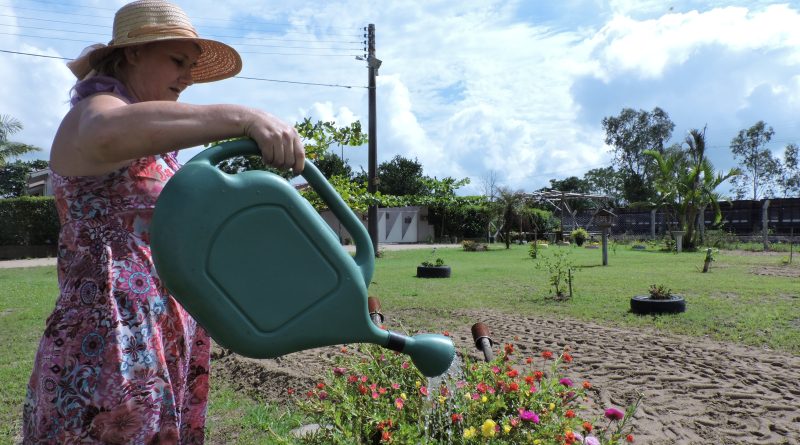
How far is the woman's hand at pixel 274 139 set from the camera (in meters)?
0.88

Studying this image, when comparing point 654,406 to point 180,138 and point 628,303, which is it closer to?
point 180,138

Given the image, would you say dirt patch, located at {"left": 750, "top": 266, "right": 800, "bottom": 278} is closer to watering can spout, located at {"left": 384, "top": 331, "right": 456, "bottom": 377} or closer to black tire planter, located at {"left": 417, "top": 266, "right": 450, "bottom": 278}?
black tire planter, located at {"left": 417, "top": 266, "right": 450, "bottom": 278}

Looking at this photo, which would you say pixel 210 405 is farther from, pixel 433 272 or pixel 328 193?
pixel 433 272

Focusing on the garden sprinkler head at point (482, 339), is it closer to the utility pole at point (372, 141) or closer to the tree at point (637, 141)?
the utility pole at point (372, 141)

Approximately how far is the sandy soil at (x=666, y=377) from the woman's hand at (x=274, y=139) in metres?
1.95

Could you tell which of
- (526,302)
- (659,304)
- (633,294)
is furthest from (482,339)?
(633,294)

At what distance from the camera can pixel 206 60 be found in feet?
4.55

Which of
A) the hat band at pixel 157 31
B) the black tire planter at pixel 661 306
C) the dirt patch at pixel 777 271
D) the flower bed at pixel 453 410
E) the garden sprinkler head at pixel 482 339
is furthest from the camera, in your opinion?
the dirt patch at pixel 777 271

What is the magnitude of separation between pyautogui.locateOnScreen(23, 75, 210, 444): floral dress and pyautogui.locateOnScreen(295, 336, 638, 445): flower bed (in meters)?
1.04

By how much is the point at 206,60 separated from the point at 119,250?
1.88 feet

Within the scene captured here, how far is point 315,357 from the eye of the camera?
4367mm

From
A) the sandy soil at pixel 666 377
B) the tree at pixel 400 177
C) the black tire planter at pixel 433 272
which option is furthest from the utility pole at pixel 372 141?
the tree at pixel 400 177

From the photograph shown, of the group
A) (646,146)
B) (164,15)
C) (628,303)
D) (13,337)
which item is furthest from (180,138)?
(646,146)

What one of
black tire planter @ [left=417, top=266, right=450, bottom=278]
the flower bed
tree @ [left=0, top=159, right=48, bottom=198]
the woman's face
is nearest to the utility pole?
black tire planter @ [left=417, top=266, right=450, bottom=278]
